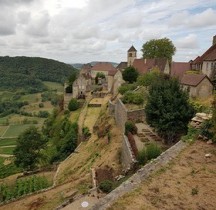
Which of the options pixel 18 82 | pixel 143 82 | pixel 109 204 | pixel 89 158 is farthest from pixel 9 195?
pixel 18 82

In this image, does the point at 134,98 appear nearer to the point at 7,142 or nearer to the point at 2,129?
the point at 7,142

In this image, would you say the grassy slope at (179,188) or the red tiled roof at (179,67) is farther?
the red tiled roof at (179,67)

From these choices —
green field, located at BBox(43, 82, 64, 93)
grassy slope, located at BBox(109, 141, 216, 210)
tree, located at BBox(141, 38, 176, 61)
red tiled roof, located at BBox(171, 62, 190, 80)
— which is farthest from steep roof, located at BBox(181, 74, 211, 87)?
green field, located at BBox(43, 82, 64, 93)

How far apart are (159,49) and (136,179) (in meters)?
54.6

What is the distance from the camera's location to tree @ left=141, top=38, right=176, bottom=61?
6264 centimetres

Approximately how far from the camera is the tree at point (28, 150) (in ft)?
117

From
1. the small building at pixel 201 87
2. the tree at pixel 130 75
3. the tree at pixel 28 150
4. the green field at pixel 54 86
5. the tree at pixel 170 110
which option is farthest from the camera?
the green field at pixel 54 86

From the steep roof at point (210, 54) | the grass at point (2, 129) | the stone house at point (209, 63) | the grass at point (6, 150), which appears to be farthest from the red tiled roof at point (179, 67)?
the grass at point (2, 129)

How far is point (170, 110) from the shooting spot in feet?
67.4

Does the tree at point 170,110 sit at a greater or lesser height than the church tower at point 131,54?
lesser

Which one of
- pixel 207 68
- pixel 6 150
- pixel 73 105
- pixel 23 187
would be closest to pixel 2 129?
pixel 6 150

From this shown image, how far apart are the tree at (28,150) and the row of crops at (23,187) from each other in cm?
474

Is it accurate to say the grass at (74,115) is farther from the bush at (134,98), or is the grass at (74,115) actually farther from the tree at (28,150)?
the bush at (134,98)

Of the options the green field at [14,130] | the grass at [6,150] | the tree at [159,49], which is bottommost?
the green field at [14,130]
